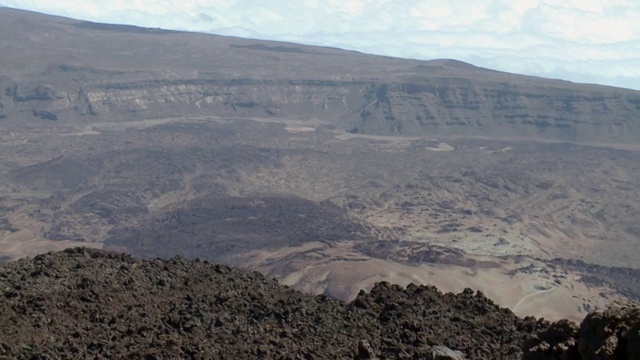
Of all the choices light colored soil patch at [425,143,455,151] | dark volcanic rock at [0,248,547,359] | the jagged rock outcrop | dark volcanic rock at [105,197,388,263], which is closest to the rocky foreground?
dark volcanic rock at [0,248,547,359]

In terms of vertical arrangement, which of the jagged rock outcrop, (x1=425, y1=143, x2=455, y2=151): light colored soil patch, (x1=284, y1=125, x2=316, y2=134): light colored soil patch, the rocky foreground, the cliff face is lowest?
(x1=284, y1=125, x2=316, y2=134): light colored soil patch

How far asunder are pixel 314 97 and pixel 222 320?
163244mm

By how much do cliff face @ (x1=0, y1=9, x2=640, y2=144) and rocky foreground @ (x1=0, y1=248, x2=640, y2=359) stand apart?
14002 centimetres

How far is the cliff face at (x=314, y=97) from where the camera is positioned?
16250cm

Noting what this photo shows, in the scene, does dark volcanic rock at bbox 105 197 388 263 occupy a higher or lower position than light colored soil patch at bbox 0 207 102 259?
higher

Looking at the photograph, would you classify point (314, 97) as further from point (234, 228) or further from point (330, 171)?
point (234, 228)

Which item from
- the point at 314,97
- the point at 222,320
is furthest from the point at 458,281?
the point at 314,97

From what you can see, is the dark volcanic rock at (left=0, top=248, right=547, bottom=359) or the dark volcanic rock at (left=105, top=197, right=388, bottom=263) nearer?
the dark volcanic rock at (left=0, top=248, right=547, bottom=359)

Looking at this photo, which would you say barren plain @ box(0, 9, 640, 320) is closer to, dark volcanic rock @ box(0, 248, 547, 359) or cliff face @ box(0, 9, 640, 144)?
cliff face @ box(0, 9, 640, 144)

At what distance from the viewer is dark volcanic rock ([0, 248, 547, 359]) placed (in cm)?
1833

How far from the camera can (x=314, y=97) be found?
183 m

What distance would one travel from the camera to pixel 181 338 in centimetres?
1895

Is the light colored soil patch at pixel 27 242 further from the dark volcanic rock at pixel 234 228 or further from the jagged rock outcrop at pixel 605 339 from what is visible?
the jagged rock outcrop at pixel 605 339

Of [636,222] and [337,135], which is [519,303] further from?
[337,135]
